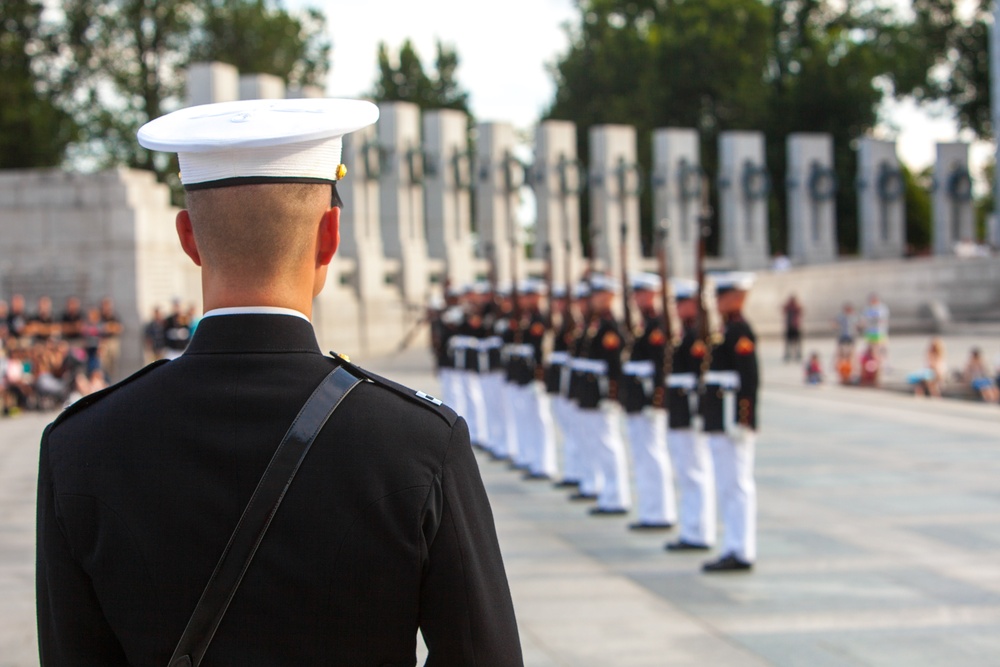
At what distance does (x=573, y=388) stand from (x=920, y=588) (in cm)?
361

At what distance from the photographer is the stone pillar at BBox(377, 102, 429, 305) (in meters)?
25.2

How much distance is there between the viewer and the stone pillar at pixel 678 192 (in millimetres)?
28578

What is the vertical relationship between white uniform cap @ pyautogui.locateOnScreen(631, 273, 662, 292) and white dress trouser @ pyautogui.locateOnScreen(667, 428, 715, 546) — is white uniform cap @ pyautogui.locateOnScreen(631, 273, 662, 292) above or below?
above

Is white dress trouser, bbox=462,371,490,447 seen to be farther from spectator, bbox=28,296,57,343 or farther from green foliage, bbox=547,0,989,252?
green foliage, bbox=547,0,989,252

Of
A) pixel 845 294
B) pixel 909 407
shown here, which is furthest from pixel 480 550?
pixel 845 294

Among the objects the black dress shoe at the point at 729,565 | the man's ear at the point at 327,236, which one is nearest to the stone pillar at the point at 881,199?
the black dress shoe at the point at 729,565

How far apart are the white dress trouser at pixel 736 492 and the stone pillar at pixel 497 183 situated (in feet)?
64.5

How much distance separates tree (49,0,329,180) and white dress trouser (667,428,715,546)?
109 ft

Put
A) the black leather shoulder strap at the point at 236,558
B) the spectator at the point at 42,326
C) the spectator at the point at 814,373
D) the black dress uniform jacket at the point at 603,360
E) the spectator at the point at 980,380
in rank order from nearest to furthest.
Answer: the black leather shoulder strap at the point at 236,558 < the black dress uniform jacket at the point at 603,360 < the spectator at the point at 980,380 < the spectator at the point at 42,326 < the spectator at the point at 814,373

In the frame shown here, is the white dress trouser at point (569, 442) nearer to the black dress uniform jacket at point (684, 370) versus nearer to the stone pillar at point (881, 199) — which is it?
the black dress uniform jacket at point (684, 370)

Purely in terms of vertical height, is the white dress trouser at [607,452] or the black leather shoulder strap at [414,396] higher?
the black leather shoulder strap at [414,396]

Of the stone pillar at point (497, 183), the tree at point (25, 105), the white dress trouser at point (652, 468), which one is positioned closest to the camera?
the white dress trouser at point (652, 468)

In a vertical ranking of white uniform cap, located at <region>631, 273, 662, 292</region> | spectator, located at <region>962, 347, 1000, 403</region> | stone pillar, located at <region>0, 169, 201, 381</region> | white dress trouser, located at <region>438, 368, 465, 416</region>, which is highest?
stone pillar, located at <region>0, 169, 201, 381</region>

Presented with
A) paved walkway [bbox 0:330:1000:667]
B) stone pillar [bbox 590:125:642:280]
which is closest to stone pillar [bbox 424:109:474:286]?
stone pillar [bbox 590:125:642:280]
